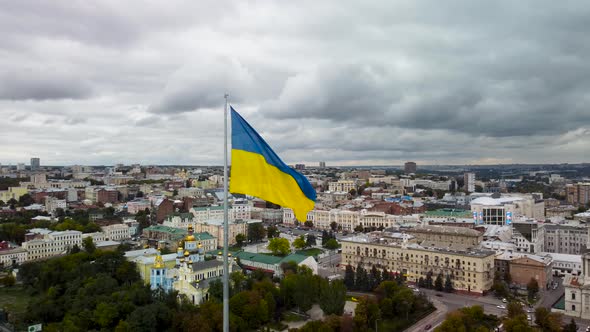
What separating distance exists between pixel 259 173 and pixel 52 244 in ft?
149

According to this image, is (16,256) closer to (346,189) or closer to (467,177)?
(346,189)

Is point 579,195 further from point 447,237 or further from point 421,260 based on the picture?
point 421,260

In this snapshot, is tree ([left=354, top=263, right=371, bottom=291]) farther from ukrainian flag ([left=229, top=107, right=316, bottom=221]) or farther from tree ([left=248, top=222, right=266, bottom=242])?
ukrainian flag ([left=229, top=107, right=316, bottom=221])

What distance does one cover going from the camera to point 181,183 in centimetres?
11512

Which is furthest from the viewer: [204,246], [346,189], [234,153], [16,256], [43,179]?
[43,179]

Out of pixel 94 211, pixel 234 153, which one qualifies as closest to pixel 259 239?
pixel 94 211

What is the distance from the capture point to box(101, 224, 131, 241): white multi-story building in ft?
177

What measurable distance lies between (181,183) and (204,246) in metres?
70.6

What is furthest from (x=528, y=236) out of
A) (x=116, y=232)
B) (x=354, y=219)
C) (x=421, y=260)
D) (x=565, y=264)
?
(x=116, y=232)

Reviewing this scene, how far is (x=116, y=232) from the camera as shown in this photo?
2157 inches

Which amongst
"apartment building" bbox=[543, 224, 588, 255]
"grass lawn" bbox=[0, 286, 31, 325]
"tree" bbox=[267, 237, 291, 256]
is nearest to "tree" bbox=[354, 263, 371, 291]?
"tree" bbox=[267, 237, 291, 256]

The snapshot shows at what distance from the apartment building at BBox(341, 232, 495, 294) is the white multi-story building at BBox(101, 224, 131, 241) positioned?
2819cm

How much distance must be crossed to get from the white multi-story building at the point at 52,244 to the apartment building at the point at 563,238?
4691 cm

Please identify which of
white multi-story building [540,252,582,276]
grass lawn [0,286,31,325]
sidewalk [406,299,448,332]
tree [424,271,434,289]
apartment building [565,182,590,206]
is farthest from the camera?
apartment building [565,182,590,206]
